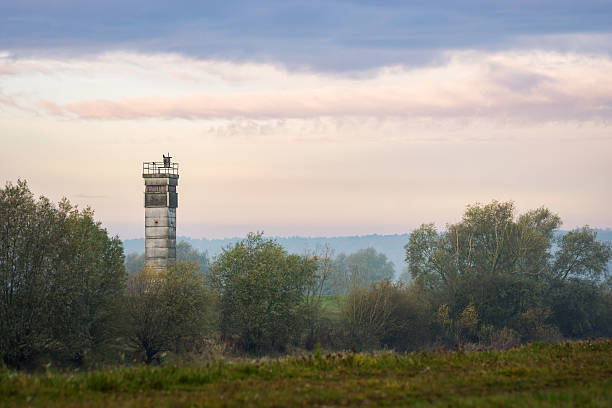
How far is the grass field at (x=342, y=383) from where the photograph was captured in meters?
12.6

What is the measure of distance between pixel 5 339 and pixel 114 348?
1095 cm

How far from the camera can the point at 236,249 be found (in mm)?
66500

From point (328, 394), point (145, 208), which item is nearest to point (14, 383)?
point (328, 394)

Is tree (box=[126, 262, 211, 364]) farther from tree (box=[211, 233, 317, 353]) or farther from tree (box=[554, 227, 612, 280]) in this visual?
tree (box=[554, 227, 612, 280])

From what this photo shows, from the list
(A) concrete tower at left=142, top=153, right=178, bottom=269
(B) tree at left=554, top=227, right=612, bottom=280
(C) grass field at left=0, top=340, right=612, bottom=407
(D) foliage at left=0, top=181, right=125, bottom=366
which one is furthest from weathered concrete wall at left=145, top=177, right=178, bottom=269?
(C) grass field at left=0, top=340, right=612, bottom=407

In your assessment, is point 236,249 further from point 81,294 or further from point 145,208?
point 81,294

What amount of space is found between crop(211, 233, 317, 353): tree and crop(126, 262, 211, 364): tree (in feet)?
23.8

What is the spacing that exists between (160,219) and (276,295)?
1759 cm

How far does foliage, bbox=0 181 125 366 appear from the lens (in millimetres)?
42938

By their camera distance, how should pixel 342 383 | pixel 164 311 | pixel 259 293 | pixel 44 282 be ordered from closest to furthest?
pixel 342 383 < pixel 44 282 < pixel 164 311 < pixel 259 293

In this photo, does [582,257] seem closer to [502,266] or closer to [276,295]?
[502,266]

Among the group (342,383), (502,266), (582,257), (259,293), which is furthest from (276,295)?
(342,383)

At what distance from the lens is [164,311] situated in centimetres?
5388

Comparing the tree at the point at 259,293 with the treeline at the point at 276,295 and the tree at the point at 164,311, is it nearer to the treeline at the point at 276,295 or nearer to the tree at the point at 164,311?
the treeline at the point at 276,295
